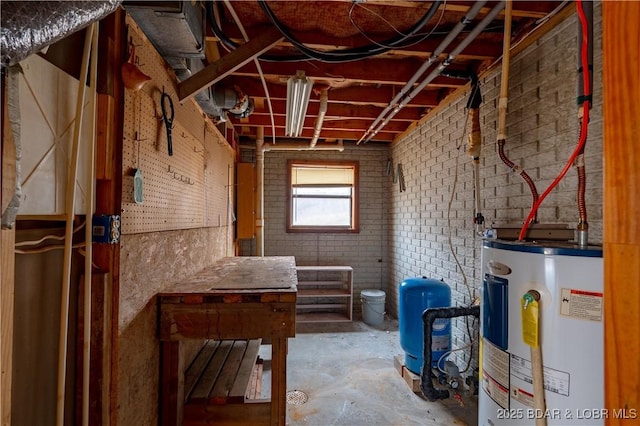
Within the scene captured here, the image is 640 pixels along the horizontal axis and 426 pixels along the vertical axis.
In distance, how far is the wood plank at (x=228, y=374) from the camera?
178 cm

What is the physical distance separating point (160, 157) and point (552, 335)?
6.73 ft

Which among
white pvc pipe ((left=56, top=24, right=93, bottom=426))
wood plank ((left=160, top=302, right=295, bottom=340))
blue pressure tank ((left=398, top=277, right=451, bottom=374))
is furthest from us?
blue pressure tank ((left=398, top=277, right=451, bottom=374))

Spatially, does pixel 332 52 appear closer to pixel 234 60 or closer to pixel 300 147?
pixel 234 60

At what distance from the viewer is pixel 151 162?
5.09 ft

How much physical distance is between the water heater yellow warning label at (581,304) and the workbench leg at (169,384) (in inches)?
74.3

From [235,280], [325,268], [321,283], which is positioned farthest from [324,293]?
[235,280]

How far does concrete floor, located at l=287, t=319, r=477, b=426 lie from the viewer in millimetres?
2197

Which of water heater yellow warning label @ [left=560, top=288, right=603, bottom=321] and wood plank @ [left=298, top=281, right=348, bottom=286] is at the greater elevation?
water heater yellow warning label @ [left=560, top=288, right=603, bottom=321]

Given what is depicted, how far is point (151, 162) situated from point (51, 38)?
0.86 meters

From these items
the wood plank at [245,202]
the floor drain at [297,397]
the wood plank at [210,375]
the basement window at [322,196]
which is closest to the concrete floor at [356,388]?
the floor drain at [297,397]

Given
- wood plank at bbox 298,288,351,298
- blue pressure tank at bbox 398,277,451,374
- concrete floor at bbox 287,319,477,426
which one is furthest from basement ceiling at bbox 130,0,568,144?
wood plank at bbox 298,288,351,298

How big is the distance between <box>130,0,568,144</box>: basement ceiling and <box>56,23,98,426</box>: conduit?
0.86 m

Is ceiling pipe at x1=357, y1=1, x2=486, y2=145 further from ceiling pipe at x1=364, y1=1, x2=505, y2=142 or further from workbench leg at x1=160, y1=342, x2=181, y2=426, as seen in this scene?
workbench leg at x1=160, y1=342, x2=181, y2=426

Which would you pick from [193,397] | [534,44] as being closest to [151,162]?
[193,397]
